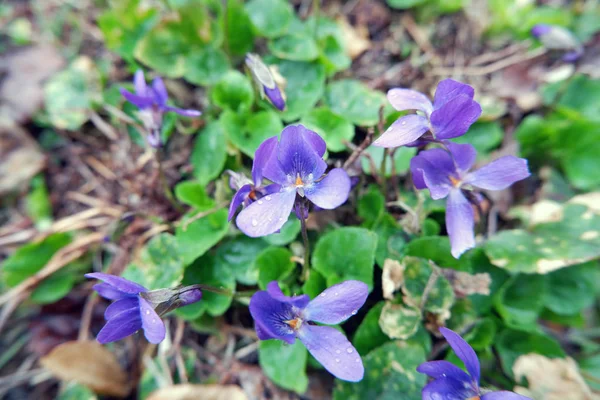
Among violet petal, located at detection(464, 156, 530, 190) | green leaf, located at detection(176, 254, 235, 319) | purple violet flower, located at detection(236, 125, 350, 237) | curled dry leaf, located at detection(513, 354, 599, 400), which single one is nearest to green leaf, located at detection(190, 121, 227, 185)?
green leaf, located at detection(176, 254, 235, 319)

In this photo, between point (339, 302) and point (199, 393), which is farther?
point (199, 393)

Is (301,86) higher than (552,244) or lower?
higher

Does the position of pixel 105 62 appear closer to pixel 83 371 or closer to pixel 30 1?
pixel 30 1

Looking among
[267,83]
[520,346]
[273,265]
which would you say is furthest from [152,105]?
[520,346]

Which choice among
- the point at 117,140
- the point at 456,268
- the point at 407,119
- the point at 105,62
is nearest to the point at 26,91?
the point at 105,62

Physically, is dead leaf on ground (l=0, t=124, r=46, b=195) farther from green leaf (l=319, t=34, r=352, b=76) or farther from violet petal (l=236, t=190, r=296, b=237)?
violet petal (l=236, t=190, r=296, b=237)

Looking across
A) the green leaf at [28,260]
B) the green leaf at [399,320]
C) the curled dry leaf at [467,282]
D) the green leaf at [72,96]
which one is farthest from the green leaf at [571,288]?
the green leaf at [72,96]

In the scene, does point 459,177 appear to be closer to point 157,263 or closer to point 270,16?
point 157,263
